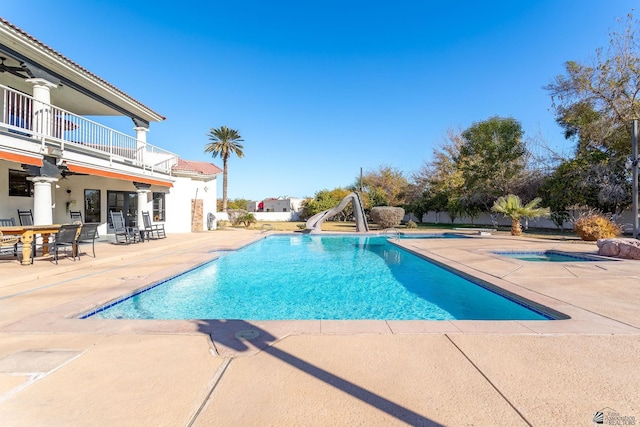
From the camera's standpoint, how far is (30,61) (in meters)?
9.18

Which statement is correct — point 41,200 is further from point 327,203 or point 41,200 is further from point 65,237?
point 327,203

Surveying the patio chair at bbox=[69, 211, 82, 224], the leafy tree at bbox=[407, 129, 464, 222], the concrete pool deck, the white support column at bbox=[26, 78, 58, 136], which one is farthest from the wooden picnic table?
the leafy tree at bbox=[407, 129, 464, 222]

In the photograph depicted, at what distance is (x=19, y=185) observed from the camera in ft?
36.4

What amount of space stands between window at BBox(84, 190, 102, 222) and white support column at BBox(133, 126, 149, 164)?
2724 mm

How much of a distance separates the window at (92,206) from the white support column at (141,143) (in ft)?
8.94

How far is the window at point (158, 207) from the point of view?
17.3 m

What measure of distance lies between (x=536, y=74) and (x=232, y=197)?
51.7 metres

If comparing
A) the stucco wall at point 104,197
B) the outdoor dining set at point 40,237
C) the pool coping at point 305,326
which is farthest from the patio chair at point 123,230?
the pool coping at point 305,326

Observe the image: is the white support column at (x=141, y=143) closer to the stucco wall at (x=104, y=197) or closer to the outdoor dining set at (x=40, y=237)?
the stucco wall at (x=104, y=197)

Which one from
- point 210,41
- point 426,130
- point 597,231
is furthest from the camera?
point 426,130

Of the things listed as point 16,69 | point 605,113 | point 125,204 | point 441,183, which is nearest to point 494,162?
point 441,183

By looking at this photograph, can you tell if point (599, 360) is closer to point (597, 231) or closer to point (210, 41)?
point (597, 231)

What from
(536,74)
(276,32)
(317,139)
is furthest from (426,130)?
(276,32)

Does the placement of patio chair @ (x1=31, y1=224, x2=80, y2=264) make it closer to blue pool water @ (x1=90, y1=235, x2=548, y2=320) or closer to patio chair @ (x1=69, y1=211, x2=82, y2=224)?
blue pool water @ (x1=90, y1=235, x2=548, y2=320)
